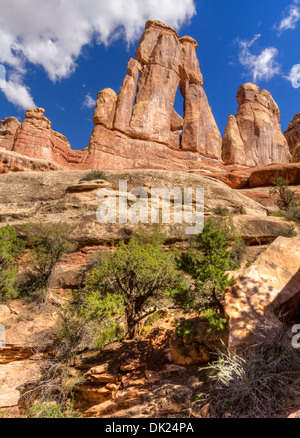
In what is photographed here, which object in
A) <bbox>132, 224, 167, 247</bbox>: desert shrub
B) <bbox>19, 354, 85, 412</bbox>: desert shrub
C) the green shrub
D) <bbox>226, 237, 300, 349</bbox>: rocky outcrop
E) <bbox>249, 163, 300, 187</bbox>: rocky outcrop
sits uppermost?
<bbox>249, 163, 300, 187</bbox>: rocky outcrop

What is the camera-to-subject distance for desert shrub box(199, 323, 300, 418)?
270cm

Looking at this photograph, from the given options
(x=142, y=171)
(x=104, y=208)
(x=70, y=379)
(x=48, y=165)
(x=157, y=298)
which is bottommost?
(x=70, y=379)

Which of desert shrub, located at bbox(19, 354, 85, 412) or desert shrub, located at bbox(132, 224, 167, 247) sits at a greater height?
desert shrub, located at bbox(132, 224, 167, 247)

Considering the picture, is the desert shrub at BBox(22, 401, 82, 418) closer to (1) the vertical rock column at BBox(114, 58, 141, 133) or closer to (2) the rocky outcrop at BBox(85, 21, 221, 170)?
(2) the rocky outcrop at BBox(85, 21, 221, 170)

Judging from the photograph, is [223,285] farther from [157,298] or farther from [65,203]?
[65,203]

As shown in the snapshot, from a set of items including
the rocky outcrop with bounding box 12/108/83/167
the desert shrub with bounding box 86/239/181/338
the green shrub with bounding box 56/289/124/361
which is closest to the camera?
the green shrub with bounding box 56/289/124/361

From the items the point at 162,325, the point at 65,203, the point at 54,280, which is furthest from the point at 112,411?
the point at 65,203

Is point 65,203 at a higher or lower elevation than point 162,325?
higher

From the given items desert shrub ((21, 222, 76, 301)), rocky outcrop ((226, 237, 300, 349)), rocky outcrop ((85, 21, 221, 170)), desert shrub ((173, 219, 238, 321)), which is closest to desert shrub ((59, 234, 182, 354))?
desert shrub ((173, 219, 238, 321))

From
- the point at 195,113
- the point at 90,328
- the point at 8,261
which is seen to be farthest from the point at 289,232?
the point at 195,113

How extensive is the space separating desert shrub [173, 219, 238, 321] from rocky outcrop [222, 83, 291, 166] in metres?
43.9

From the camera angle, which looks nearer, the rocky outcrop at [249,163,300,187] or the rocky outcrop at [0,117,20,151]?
the rocky outcrop at [249,163,300,187]

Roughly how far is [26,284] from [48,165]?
2126cm
